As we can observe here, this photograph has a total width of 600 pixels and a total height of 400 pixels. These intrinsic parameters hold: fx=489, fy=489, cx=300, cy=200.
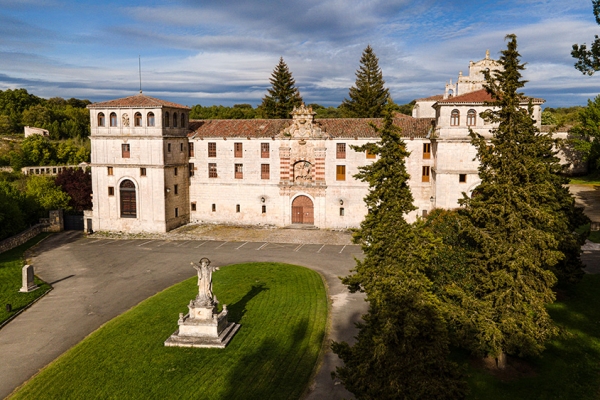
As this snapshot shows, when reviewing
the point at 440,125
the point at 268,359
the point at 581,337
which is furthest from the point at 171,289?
the point at 440,125

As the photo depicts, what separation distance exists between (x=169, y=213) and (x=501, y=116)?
33064 millimetres

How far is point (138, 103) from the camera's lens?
42.6 m

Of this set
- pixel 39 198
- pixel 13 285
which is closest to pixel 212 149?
pixel 39 198

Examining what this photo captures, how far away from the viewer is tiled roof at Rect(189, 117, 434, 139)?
43200mm

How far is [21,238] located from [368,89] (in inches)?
1902

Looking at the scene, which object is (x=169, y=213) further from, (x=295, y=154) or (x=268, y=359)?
(x=268, y=359)

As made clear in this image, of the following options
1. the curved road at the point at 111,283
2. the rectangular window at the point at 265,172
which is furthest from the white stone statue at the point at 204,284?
the rectangular window at the point at 265,172

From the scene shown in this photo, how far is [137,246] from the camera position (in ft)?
128

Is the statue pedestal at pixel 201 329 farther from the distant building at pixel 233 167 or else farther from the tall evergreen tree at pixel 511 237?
the distant building at pixel 233 167

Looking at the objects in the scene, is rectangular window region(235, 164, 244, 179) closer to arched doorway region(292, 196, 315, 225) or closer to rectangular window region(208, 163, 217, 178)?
rectangular window region(208, 163, 217, 178)

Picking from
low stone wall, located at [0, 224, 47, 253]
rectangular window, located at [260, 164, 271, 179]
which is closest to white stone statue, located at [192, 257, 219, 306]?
low stone wall, located at [0, 224, 47, 253]

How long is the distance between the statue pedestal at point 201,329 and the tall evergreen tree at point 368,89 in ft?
174

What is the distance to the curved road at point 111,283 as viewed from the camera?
19938mm

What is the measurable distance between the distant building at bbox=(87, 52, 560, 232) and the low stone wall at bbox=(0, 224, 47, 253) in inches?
187
